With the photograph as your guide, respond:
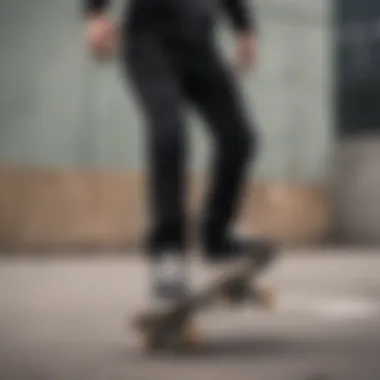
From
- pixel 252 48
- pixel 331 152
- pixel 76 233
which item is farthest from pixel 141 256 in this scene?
pixel 252 48

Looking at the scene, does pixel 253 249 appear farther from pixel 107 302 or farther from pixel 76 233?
pixel 76 233

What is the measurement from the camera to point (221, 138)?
2248 mm

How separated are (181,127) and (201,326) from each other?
0.55 m

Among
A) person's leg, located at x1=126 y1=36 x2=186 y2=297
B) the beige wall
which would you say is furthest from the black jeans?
the beige wall

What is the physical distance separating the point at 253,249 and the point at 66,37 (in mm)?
2918

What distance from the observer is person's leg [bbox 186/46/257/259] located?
221 cm

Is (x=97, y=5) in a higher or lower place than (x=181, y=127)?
higher

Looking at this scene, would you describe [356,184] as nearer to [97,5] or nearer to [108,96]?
[108,96]

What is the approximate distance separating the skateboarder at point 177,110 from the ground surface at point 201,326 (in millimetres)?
184

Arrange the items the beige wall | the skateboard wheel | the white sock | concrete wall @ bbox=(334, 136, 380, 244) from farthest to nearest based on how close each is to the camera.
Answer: concrete wall @ bbox=(334, 136, 380, 244), the beige wall, the skateboard wheel, the white sock

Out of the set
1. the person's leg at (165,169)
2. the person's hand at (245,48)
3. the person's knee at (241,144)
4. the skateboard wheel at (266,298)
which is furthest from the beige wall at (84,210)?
the person's leg at (165,169)

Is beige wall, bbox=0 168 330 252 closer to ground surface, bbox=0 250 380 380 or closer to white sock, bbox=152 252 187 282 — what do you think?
ground surface, bbox=0 250 380 380

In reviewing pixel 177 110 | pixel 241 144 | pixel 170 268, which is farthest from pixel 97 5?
pixel 170 268

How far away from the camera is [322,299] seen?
2855 mm
